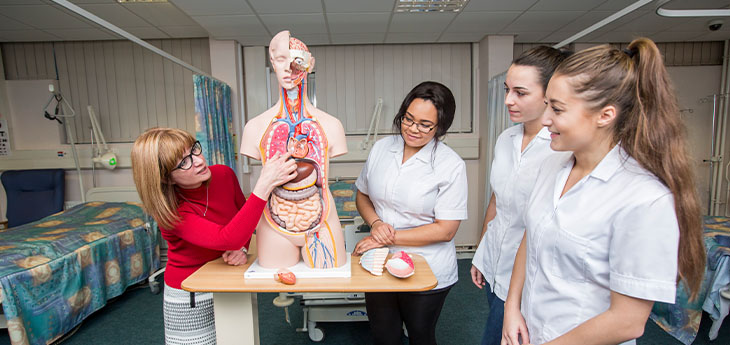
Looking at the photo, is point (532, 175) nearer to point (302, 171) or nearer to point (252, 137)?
point (302, 171)

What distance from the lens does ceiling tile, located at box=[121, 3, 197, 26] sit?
291cm

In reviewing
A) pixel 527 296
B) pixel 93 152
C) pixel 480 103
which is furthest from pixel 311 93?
pixel 527 296

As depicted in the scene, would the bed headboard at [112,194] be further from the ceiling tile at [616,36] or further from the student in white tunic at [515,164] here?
the ceiling tile at [616,36]

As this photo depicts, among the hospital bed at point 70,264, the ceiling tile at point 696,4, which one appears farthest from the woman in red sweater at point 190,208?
the ceiling tile at point 696,4

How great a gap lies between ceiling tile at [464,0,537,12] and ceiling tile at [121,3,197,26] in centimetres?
250

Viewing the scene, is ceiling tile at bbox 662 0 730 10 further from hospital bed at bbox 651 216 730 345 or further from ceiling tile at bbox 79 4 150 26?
ceiling tile at bbox 79 4 150 26

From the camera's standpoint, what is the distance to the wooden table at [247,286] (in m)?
1.00

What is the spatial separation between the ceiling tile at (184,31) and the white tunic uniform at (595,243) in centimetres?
368

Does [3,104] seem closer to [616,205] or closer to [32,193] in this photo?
[32,193]

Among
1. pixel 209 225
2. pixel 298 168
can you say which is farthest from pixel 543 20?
pixel 209 225

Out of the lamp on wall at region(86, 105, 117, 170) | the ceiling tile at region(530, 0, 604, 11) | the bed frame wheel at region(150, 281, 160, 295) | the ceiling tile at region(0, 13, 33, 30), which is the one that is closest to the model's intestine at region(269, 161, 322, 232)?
the bed frame wheel at region(150, 281, 160, 295)

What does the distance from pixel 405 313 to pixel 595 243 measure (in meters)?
0.76

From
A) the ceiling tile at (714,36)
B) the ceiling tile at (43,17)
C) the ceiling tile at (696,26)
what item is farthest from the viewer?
the ceiling tile at (714,36)

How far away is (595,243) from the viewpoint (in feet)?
2.29
